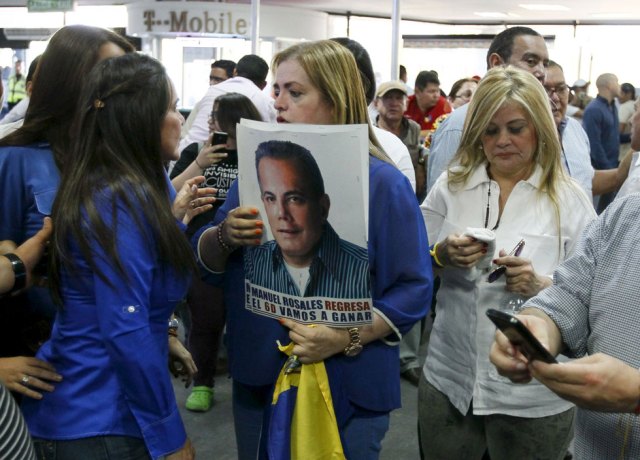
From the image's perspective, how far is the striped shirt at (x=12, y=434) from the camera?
145 cm

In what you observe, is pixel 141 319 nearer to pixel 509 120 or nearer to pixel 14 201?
pixel 14 201

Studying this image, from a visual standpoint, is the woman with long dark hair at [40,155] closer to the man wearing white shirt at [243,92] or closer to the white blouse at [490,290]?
the white blouse at [490,290]

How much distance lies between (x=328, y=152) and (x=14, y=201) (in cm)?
82

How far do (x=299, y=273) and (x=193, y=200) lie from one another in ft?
2.14

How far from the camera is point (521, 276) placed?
2.14m

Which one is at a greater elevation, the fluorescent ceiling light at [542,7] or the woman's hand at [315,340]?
the fluorescent ceiling light at [542,7]

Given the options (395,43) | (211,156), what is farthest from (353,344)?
(395,43)

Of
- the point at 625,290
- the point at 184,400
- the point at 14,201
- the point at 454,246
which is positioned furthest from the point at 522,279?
the point at 184,400

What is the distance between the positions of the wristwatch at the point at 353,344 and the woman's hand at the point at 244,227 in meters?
0.31

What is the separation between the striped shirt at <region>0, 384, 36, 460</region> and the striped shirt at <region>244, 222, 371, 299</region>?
62 cm

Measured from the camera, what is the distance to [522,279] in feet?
7.02

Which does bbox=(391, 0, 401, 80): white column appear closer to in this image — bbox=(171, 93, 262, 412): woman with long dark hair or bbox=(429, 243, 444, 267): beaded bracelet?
bbox=(171, 93, 262, 412): woman with long dark hair

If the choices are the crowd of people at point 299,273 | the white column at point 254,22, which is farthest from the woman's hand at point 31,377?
the white column at point 254,22

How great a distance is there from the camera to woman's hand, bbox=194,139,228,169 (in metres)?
3.79
